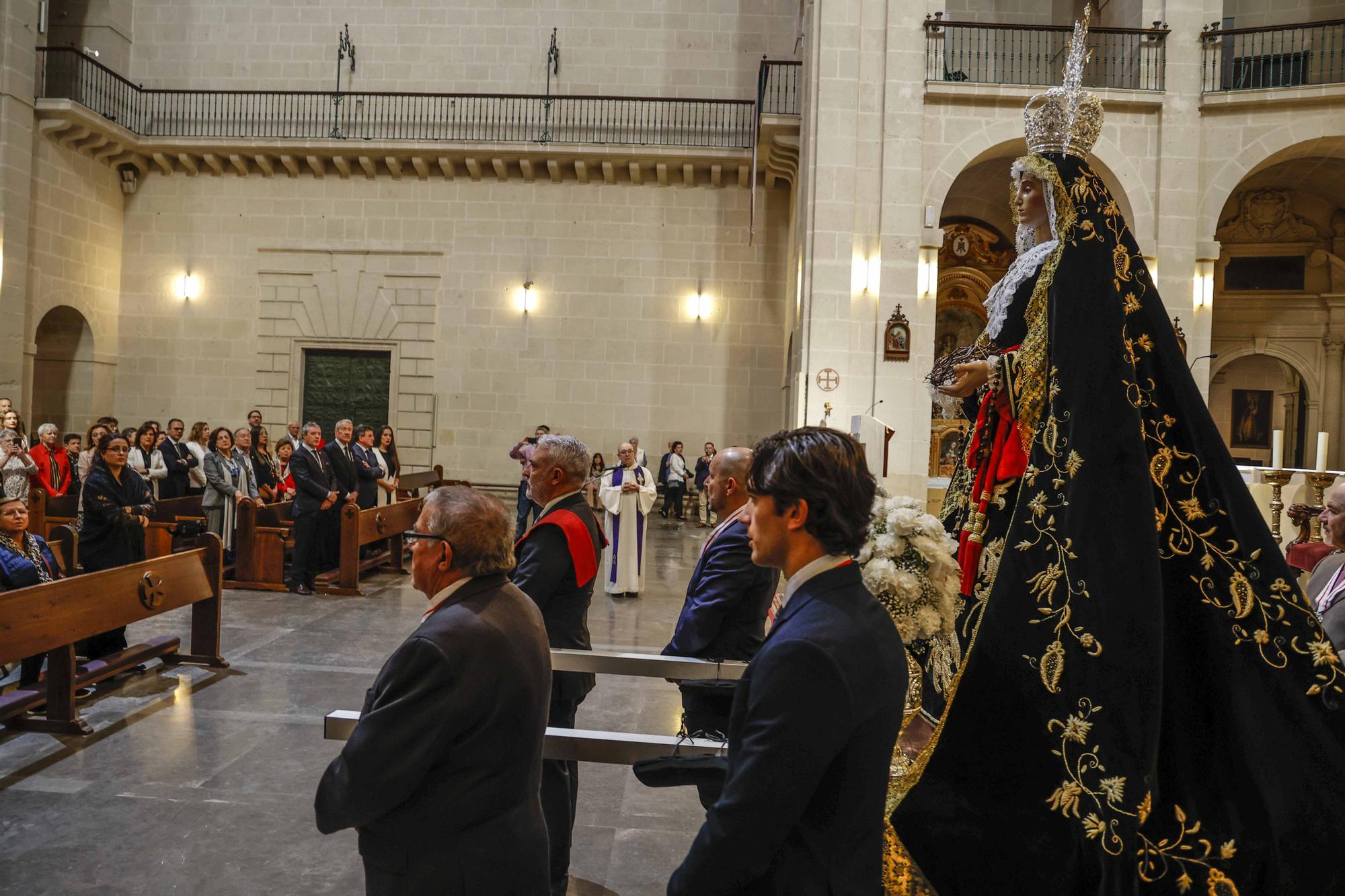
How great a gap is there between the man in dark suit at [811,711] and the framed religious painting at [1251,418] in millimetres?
16857

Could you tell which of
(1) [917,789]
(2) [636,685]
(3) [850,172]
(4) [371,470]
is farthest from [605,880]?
(3) [850,172]

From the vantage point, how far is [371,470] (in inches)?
397

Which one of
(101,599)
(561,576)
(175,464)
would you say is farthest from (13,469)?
(561,576)

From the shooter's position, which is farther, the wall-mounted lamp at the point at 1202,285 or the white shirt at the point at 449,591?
the wall-mounted lamp at the point at 1202,285

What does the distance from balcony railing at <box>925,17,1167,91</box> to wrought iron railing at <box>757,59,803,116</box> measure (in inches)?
102

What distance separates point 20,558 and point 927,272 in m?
10.3

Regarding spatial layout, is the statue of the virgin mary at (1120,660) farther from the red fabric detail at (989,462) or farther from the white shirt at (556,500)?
the white shirt at (556,500)

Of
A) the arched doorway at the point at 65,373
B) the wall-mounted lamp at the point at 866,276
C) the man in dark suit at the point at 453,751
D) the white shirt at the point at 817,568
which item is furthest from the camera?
the arched doorway at the point at 65,373

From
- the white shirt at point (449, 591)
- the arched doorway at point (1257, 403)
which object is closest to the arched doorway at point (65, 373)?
the white shirt at point (449, 591)

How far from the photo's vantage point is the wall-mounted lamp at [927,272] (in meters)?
11.9

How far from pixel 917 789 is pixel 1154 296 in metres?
1.60

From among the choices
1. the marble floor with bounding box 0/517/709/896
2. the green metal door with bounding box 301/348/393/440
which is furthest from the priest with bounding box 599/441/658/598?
the green metal door with bounding box 301/348/393/440

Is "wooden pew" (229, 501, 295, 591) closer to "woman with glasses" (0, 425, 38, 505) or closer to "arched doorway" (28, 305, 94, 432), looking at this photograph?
"woman with glasses" (0, 425, 38, 505)

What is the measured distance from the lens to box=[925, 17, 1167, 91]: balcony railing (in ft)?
39.2
